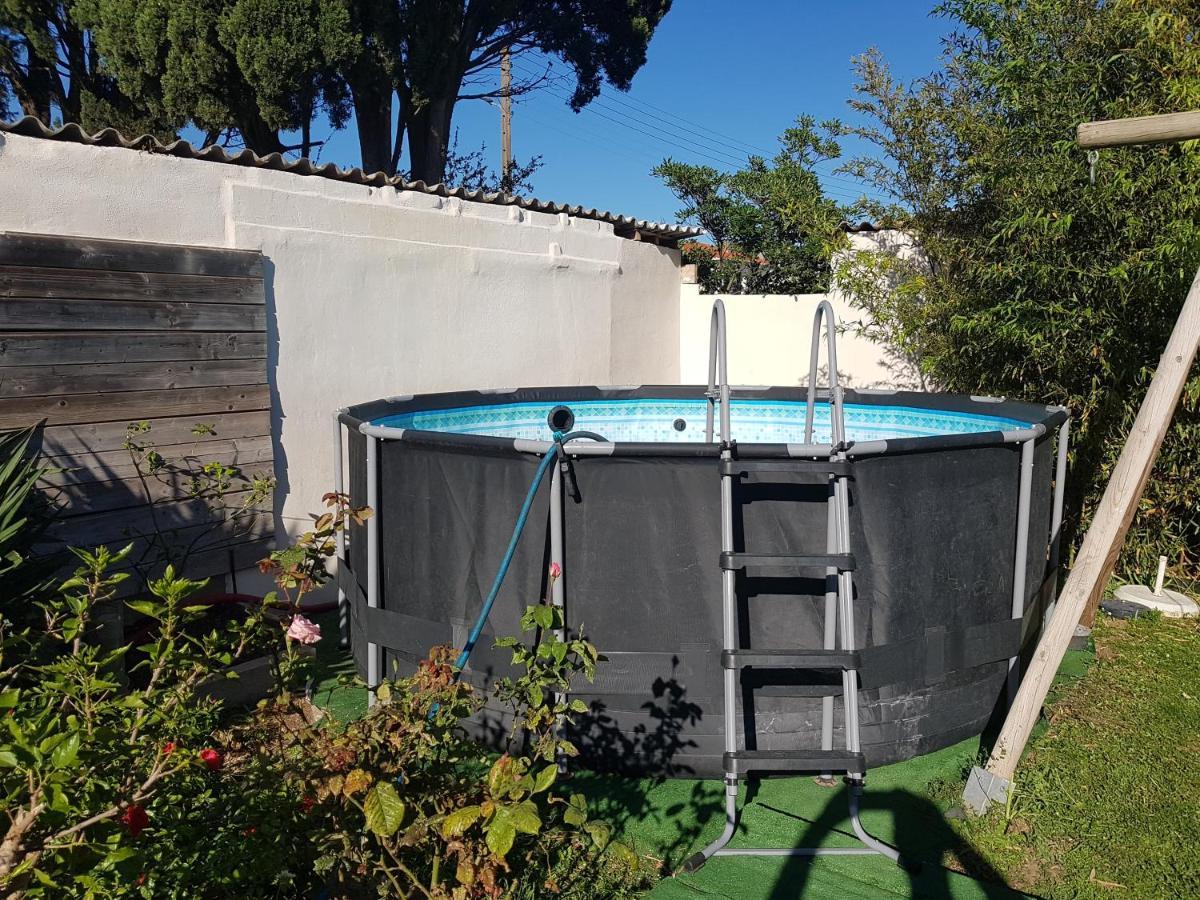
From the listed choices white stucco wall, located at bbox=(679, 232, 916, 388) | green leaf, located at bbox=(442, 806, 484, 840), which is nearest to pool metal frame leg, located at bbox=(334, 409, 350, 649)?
green leaf, located at bbox=(442, 806, 484, 840)

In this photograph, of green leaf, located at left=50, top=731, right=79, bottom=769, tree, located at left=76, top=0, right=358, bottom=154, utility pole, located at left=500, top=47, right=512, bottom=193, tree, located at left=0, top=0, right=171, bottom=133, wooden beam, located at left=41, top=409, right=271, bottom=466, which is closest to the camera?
green leaf, located at left=50, top=731, right=79, bottom=769

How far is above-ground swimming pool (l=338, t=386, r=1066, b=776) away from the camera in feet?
11.4

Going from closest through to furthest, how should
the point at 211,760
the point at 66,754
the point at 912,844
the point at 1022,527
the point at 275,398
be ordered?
the point at 66,754, the point at 211,760, the point at 912,844, the point at 1022,527, the point at 275,398

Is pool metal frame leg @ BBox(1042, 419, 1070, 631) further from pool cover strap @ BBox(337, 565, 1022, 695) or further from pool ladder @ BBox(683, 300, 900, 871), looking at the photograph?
pool ladder @ BBox(683, 300, 900, 871)

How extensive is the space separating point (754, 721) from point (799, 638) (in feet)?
1.34

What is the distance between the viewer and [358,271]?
6238mm

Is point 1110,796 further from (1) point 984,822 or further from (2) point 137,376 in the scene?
(2) point 137,376

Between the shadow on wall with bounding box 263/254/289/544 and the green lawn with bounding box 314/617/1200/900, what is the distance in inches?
72.7

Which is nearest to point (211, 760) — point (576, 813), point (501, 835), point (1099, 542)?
point (501, 835)

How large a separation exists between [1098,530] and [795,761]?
1.50 metres

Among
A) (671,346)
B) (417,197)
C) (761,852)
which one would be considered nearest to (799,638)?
(761,852)

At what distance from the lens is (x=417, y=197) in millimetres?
6738

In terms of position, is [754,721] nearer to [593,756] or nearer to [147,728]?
[593,756]

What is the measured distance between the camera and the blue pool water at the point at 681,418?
21.7ft
